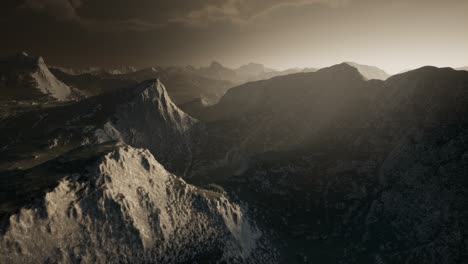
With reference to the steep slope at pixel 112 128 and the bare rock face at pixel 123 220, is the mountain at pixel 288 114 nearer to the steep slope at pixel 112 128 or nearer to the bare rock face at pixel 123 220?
the steep slope at pixel 112 128

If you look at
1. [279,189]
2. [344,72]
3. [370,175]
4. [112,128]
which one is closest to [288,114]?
[344,72]

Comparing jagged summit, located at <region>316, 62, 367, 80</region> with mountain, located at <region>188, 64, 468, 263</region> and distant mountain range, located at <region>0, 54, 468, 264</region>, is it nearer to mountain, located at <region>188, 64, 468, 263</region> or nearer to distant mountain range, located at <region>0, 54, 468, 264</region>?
distant mountain range, located at <region>0, 54, 468, 264</region>

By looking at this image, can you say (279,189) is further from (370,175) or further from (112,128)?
(112,128)

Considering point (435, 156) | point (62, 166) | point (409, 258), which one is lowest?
point (409, 258)

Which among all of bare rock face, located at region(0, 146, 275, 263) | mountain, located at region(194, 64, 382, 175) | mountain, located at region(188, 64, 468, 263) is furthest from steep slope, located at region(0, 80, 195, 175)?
bare rock face, located at region(0, 146, 275, 263)

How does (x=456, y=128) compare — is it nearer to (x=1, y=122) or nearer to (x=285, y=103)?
(x=285, y=103)

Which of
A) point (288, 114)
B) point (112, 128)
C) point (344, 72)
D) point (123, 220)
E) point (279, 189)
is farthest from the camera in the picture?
point (288, 114)

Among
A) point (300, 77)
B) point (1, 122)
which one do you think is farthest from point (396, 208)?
point (1, 122)
